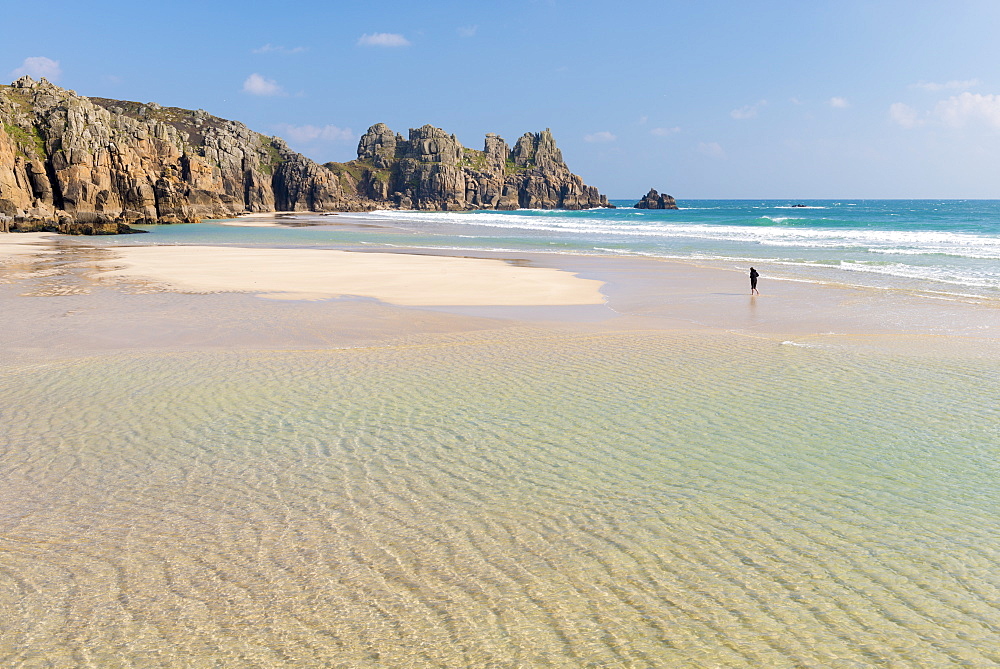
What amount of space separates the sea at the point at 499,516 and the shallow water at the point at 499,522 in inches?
1.1

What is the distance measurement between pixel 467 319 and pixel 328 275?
11930 millimetres

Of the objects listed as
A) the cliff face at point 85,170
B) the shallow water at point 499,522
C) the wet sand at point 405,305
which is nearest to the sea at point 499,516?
the shallow water at point 499,522

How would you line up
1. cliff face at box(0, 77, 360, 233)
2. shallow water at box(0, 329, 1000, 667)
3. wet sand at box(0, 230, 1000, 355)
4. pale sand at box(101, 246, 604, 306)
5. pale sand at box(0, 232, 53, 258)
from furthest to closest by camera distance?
cliff face at box(0, 77, 360, 233) → pale sand at box(0, 232, 53, 258) → pale sand at box(101, 246, 604, 306) → wet sand at box(0, 230, 1000, 355) → shallow water at box(0, 329, 1000, 667)

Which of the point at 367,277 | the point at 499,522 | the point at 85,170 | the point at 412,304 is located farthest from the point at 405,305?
the point at 85,170

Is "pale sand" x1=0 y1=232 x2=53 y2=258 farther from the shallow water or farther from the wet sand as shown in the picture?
the shallow water

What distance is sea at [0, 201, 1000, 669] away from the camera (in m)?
4.38

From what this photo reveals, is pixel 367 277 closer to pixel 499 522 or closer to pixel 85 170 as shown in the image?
pixel 499 522

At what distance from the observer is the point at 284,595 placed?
481 cm

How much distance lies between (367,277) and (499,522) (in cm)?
2154

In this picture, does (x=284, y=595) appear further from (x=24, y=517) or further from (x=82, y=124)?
(x=82, y=124)

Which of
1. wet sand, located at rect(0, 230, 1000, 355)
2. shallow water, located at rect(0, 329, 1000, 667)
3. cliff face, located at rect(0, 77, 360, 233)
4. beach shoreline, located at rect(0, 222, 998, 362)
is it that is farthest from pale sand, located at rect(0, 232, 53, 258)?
shallow water, located at rect(0, 329, 1000, 667)

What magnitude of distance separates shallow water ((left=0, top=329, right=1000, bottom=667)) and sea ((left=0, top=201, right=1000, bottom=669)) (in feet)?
0.09

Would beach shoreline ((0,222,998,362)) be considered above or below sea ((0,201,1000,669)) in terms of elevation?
above

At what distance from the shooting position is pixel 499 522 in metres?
5.99
